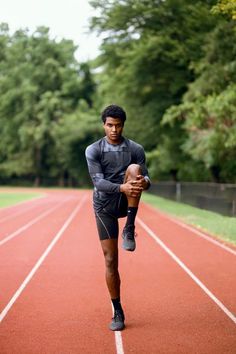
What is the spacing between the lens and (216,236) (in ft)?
47.4

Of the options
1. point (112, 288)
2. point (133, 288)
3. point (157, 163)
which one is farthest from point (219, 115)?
point (157, 163)

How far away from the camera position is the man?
17.3 ft

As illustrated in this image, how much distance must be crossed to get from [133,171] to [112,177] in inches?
17.8

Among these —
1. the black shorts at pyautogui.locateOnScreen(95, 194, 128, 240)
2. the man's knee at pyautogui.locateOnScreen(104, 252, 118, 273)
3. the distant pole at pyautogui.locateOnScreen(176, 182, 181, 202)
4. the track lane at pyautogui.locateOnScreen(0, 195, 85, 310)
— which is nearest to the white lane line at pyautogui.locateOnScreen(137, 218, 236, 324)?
the man's knee at pyautogui.locateOnScreen(104, 252, 118, 273)

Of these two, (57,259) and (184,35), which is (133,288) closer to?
(57,259)

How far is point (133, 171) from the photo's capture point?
198 inches

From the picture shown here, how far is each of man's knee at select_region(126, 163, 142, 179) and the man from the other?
0.17 m

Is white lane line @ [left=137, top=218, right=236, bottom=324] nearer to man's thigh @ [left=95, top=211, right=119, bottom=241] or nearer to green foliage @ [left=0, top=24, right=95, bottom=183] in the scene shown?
man's thigh @ [left=95, top=211, right=119, bottom=241]

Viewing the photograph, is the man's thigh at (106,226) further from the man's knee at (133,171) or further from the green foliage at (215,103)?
the green foliage at (215,103)

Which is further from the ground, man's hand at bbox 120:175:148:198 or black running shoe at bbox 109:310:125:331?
man's hand at bbox 120:175:148:198

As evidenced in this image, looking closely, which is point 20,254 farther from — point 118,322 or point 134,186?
point 134,186

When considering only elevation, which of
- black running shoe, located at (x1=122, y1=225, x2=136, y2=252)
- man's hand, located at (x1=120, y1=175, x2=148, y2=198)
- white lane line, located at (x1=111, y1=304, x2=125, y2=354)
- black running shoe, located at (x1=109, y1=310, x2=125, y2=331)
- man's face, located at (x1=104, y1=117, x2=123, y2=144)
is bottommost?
white lane line, located at (x1=111, y1=304, x2=125, y2=354)

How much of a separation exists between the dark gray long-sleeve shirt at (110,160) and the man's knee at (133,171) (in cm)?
31

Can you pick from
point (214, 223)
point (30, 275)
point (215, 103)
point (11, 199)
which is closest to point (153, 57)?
point (215, 103)
